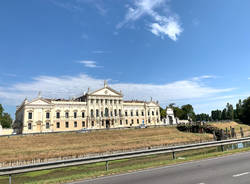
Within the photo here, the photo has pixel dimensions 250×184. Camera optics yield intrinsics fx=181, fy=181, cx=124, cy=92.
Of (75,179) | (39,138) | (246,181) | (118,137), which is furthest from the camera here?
(118,137)

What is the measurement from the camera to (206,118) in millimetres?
141750

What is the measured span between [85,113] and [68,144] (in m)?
30.6

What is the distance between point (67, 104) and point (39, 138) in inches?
982

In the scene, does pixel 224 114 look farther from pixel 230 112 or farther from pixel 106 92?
pixel 106 92

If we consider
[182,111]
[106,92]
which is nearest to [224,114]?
[182,111]

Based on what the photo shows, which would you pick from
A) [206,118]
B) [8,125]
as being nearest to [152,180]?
[8,125]

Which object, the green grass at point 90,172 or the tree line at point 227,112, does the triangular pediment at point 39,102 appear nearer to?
the green grass at point 90,172

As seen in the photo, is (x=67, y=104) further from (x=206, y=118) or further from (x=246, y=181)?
(x=206, y=118)

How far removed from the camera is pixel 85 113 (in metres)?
64.8

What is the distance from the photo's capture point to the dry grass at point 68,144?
27.2 m

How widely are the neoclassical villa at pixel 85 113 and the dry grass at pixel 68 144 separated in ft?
58.6

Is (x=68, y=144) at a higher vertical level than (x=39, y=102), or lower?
lower

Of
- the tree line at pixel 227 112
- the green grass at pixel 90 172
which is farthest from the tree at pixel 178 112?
the green grass at pixel 90 172

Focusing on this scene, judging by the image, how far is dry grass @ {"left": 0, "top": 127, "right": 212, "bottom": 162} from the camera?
89.4 ft
